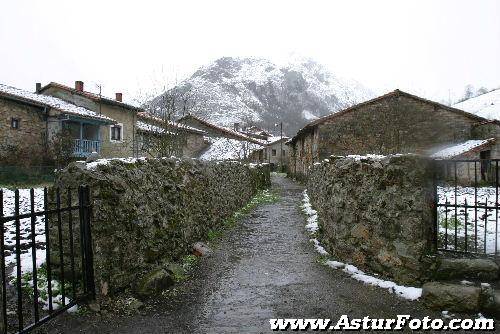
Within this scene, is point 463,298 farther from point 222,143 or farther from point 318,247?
point 222,143

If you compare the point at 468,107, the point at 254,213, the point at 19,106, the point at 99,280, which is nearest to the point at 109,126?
the point at 19,106

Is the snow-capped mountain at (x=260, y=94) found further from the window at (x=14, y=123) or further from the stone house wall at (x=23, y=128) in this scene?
the window at (x=14, y=123)

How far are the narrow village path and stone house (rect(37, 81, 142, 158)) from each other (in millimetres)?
21716

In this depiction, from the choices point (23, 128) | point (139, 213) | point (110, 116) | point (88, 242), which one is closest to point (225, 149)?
point (110, 116)

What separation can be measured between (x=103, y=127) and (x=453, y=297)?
28166 mm

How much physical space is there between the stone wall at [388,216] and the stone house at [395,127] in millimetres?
14929

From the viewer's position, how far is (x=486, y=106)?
2986cm

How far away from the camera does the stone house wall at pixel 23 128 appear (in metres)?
20.7

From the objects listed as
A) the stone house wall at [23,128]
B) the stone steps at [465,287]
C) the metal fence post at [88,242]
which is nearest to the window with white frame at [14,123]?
the stone house wall at [23,128]

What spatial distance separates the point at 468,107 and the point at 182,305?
34893 mm

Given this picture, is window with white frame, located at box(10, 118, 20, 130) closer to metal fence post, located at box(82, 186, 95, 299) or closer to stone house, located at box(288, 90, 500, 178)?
stone house, located at box(288, 90, 500, 178)

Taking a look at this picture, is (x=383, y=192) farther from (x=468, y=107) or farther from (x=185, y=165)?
(x=468, y=107)

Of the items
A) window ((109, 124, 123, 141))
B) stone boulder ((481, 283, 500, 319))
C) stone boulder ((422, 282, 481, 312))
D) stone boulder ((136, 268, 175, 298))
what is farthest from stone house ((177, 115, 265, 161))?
stone boulder ((481, 283, 500, 319))

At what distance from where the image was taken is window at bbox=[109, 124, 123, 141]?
2939cm
